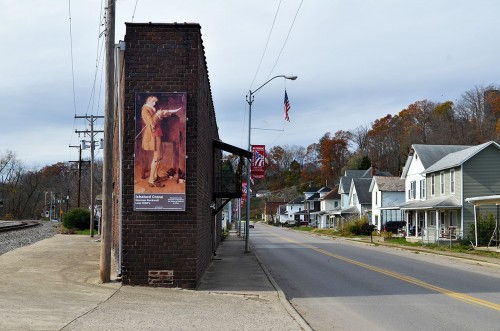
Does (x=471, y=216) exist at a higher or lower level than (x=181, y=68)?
lower

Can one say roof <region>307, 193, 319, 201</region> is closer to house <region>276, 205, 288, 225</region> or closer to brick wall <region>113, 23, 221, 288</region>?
house <region>276, 205, 288, 225</region>

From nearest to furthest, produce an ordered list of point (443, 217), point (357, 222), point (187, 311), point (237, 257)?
point (187, 311) < point (237, 257) < point (443, 217) < point (357, 222)

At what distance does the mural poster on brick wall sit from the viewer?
550 inches

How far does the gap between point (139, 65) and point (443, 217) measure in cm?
3269

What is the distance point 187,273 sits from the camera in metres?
13.9

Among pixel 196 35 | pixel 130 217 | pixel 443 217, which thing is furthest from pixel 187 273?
pixel 443 217

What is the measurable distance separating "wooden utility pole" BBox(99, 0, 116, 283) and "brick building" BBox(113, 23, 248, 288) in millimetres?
311

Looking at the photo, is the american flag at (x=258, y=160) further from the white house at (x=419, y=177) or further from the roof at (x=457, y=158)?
the white house at (x=419, y=177)

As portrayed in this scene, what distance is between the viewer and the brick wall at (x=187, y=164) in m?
13.8

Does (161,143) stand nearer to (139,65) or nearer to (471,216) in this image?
(139,65)

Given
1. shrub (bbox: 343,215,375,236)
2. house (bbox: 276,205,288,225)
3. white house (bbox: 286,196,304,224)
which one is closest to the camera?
shrub (bbox: 343,215,375,236)

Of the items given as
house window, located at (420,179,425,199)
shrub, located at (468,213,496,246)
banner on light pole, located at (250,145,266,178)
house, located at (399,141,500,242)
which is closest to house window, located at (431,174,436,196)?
house, located at (399,141,500,242)

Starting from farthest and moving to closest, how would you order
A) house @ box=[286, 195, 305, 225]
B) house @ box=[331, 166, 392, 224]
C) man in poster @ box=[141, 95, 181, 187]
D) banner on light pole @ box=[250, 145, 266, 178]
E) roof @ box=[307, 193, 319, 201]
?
1. house @ box=[286, 195, 305, 225]
2. roof @ box=[307, 193, 319, 201]
3. house @ box=[331, 166, 392, 224]
4. banner on light pole @ box=[250, 145, 266, 178]
5. man in poster @ box=[141, 95, 181, 187]

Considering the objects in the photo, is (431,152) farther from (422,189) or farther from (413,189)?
(413,189)
